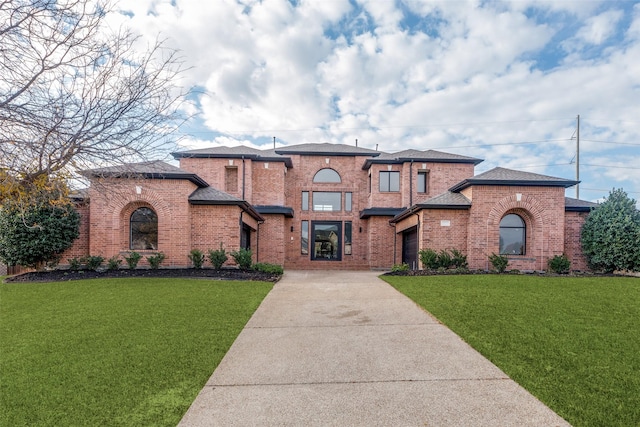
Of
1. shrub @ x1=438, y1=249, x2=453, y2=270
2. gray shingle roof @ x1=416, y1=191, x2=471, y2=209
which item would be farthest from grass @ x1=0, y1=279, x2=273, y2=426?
gray shingle roof @ x1=416, y1=191, x2=471, y2=209

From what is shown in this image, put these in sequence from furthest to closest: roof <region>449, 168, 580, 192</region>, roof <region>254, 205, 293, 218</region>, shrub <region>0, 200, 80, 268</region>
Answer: roof <region>254, 205, 293, 218</region> → roof <region>449, 168, 580, 192</region> → shrub <region>0, 200, 80, 268</region>

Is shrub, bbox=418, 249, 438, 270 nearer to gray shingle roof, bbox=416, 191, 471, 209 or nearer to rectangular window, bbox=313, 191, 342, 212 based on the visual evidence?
gray shingle roof, bbox=416, 191, 471, 209

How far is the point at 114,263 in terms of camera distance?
12336mm

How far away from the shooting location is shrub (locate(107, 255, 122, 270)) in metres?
12.3

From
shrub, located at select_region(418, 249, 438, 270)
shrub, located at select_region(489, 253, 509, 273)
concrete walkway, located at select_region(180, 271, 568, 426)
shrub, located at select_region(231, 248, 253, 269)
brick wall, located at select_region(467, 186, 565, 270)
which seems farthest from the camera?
brick wall, located at select_region(467, 186, 565, 270)

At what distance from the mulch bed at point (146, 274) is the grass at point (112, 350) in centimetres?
218

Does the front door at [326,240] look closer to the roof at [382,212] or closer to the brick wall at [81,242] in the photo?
the roof at [382,212]

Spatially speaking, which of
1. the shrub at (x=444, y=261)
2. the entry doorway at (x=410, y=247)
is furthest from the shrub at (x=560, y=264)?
the entry doorway at (x=410, y=247)

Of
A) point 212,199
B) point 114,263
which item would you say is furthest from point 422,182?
A: point 114,263

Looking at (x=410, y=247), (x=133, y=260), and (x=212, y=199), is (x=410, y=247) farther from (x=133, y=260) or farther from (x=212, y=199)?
(x=133, y=260)

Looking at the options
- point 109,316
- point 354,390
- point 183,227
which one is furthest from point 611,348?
point 183,227

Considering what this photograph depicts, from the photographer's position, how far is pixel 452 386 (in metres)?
3.69

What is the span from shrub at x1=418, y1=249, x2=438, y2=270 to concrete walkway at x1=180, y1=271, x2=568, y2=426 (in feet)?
22.4

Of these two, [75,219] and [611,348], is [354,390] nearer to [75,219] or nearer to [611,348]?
[611,348]
